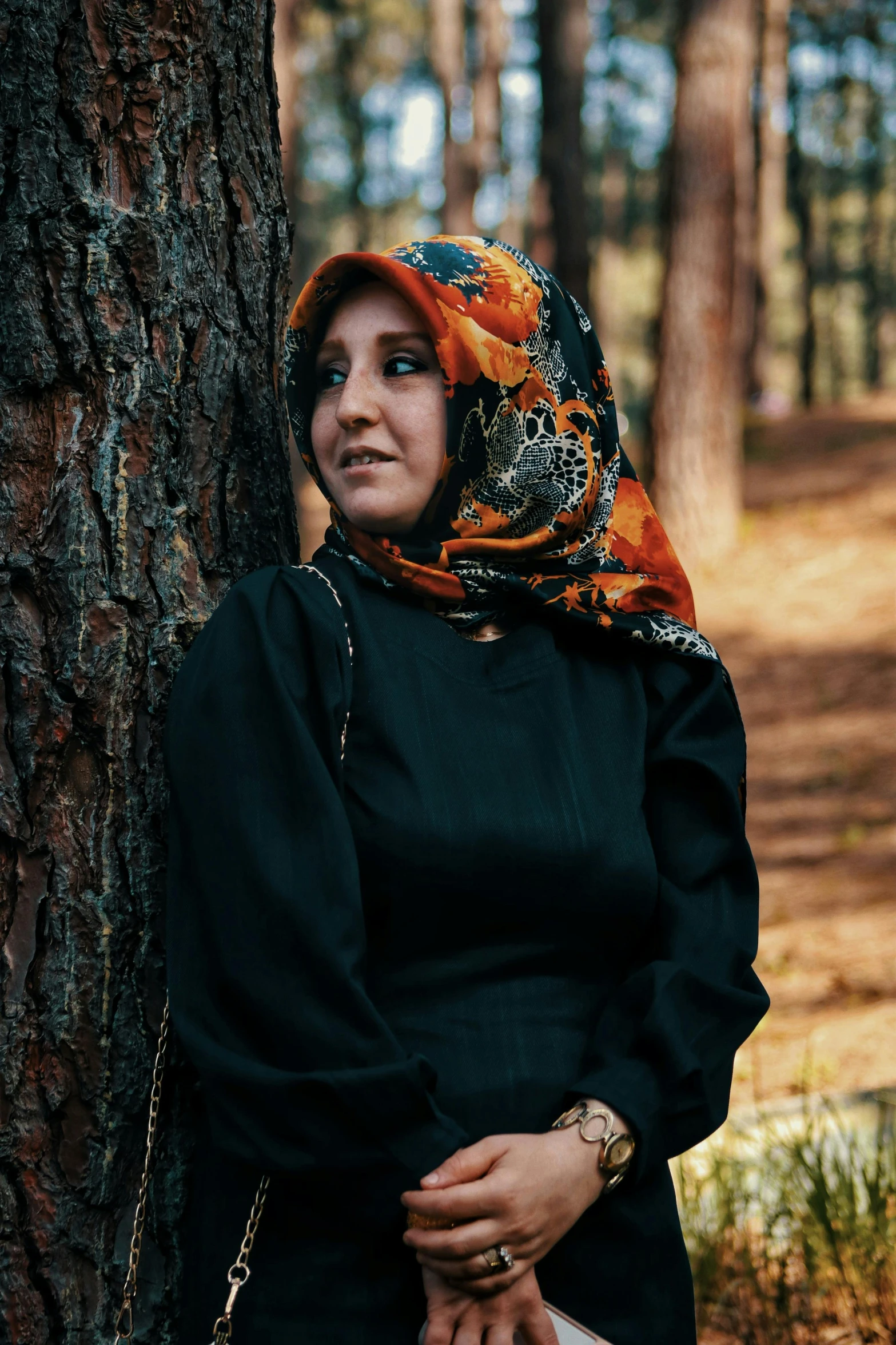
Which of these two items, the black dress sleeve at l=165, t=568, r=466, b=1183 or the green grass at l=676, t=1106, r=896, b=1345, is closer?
the black dress sleeve at l=165, t=568, r=466, b=1183

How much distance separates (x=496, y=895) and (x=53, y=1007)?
0.66 meters

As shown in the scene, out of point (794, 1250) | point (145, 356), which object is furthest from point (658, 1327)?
point (145, 356)

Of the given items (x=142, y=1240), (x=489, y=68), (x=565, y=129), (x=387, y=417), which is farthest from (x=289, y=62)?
(x=489, y=68)

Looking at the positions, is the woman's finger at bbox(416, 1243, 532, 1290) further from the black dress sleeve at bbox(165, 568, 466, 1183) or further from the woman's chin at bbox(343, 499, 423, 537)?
the woman's chin at bbox(343, 499, 423, 537)

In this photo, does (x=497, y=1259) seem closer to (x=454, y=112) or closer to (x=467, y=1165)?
(x=467, y=1165)

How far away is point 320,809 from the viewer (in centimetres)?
151

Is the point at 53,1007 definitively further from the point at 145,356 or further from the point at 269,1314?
the point at 145,356

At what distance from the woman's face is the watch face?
878 millimetres

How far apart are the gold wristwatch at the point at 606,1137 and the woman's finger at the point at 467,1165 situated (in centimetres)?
11

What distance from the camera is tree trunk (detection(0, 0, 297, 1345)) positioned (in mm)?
1760

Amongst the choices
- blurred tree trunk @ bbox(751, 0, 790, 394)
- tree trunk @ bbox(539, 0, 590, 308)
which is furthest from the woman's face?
blurred tree trunk @ bbox(751, 0, 790, 394)

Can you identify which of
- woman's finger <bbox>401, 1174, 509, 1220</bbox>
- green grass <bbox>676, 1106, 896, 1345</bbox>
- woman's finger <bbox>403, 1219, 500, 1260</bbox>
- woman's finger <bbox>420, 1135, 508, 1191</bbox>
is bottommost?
green grass <bbox>676, 1106, 896, 1345</bbox>

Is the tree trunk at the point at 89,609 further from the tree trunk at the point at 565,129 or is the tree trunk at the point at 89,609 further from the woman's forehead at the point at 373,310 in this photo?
the tree trunk at the point at 565,129

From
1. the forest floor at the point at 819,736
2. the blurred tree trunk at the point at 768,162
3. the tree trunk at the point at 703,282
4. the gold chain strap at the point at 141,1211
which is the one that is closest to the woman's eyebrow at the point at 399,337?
the gold chain strap at the point at 141,1211
